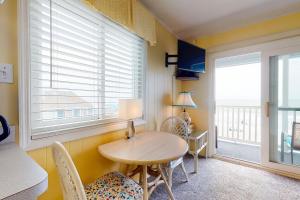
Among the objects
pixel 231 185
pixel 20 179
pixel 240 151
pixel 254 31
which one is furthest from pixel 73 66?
pixel 240 151

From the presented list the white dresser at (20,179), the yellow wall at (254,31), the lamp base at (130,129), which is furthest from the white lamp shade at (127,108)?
the yellow wall at (254,31)

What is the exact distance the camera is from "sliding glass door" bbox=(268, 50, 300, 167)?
232 centimetres

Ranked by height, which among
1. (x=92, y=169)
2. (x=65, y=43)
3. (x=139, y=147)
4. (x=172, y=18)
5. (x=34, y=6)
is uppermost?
(x=172, y=18)

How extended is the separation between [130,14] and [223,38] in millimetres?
1860

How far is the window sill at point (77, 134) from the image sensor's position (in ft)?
3.51

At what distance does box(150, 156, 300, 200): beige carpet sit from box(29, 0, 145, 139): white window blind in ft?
4.11

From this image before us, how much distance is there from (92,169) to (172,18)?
2292 mm

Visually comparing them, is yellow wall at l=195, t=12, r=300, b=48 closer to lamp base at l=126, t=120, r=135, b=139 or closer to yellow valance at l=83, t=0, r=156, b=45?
yellow valance at l=83, t=0, r=156, b=45

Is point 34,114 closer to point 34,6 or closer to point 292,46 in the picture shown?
point 34,6

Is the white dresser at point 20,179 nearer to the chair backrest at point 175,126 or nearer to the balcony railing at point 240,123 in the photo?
the chair backrest at point 175,126

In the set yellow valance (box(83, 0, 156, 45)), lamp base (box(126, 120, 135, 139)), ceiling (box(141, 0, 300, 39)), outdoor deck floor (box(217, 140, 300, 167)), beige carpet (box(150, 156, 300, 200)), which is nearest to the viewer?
yellow valance (box(83, 0, 156, 45))

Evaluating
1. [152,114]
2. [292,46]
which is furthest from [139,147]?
[292,46]

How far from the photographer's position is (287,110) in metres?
2.37

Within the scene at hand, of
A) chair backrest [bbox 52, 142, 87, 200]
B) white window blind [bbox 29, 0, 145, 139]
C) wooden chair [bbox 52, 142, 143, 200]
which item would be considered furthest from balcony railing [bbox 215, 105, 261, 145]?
chair backrest [bbox 52, 142, 87, 200]
